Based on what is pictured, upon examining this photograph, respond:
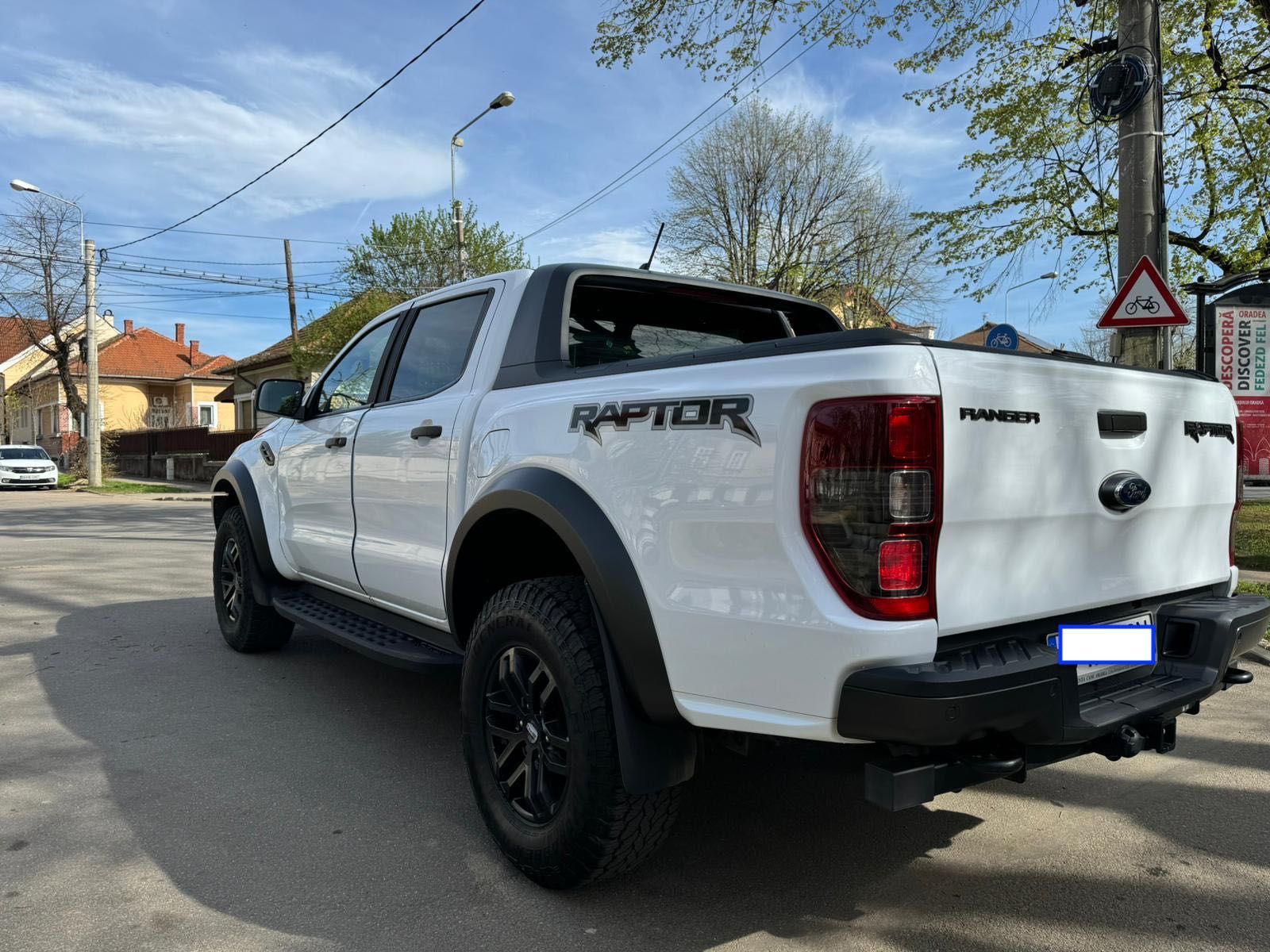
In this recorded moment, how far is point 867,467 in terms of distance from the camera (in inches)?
76.5

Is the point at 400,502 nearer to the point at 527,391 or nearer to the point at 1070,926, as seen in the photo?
the point at 527,391

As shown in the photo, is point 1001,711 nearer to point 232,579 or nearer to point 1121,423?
point 1121,423

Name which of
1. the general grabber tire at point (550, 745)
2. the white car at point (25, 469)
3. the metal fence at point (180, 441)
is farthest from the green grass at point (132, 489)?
the general grabber tire at point (550, 745)

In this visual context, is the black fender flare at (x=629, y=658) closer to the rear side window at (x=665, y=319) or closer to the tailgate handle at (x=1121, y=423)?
the rear side window at (x=665, y=319)

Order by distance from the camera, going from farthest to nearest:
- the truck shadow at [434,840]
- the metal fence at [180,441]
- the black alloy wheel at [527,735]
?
1. the metal fence at [180,441]
2. the black alloy wheel at [527,735]
3. the truck shadow at [434,840]

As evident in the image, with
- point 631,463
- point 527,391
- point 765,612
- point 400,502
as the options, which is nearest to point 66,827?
point 400,502

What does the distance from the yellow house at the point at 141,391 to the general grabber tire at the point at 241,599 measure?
44958mm

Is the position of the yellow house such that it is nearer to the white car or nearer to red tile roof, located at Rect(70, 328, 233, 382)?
red tile roof, located at Rect(70, 328, 233, 382)

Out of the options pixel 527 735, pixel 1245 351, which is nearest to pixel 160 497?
pixel 1245 351

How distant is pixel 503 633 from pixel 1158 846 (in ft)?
7.30

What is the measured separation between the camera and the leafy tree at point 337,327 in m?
25.2

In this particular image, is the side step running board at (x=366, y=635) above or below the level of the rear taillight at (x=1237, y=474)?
below

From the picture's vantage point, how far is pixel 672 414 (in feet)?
7.42

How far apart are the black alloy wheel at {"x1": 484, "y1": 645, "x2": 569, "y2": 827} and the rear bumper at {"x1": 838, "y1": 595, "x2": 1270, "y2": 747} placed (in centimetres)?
94
